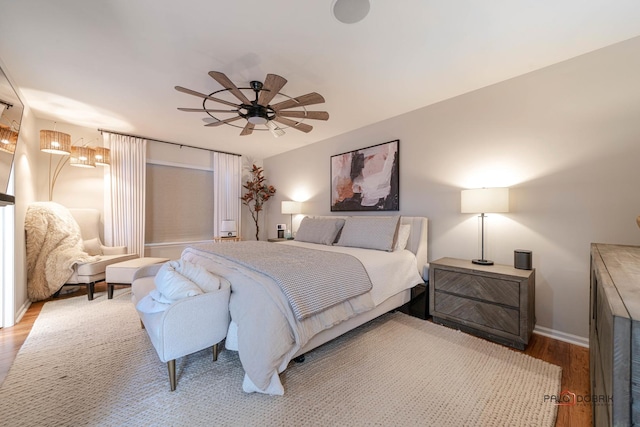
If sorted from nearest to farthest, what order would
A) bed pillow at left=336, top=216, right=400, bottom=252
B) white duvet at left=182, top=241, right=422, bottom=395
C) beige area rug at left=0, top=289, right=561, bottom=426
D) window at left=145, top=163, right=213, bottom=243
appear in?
beige area rug at left=0, top=289, right=561, bottom=426 < white duvet at left=182, top=241, right=422, bottom=395 < bed pillow at left=336, top=216, right=400, bottom=252 < window at left=145, top=163, right=213, bottom=243

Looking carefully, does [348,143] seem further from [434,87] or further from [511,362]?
[511,362]

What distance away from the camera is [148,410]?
143 cm

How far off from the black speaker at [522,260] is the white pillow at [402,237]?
41.1 inches

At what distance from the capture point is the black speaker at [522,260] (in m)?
2.24

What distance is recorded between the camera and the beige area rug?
4.56 feet

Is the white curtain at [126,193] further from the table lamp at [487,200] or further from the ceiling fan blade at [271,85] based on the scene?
the table lamp at [487,200]

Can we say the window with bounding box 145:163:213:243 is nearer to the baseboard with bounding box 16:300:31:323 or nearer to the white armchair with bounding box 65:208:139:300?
the white armchair with bounding box 65:208:139:300

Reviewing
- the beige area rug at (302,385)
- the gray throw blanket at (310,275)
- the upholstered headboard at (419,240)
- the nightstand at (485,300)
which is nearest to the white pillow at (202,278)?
the gray throw blanket at (310,275)

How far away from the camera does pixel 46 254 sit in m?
3.14

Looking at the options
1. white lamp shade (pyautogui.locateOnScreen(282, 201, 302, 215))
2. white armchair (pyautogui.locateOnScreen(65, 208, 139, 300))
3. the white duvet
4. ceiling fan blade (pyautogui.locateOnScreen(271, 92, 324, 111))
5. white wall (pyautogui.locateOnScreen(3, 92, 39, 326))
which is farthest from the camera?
white lamp shade (pyautogui.locateOnScreen(282, 201, 302, 215))

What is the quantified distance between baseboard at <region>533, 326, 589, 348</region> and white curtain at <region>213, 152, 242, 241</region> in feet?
16.7

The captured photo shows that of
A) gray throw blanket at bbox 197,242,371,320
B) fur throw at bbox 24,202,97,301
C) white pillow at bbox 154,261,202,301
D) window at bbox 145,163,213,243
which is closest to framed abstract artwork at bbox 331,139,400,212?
gray throw blanket at bbox 197,242,371,320

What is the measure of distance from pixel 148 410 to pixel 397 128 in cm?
370

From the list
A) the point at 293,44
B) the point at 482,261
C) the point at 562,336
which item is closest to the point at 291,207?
the point at 293,44
